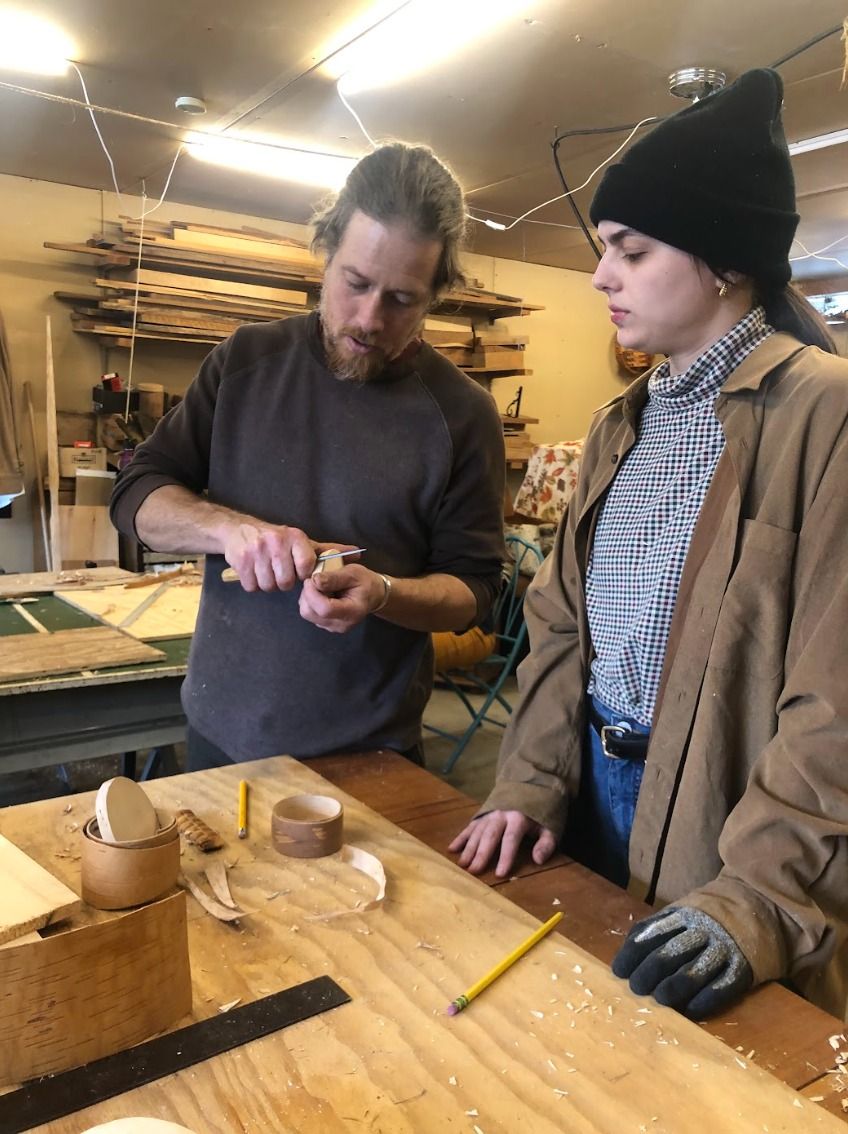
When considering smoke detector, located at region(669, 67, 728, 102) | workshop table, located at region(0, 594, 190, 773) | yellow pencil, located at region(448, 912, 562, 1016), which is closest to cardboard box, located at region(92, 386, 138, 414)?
workshop table, located at region(0, 594, 190, 773)

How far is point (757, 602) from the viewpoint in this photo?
1.14 m

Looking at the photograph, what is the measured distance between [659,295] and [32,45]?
311cm

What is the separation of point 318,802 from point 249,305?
4.75m

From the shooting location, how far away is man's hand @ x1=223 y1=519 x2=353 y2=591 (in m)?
1.34

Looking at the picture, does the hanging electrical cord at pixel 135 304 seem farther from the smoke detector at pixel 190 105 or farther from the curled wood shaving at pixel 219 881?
the curled wood shaving at pixel 219 881

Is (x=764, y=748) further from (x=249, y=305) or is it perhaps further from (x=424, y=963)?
(x=249, y=305)

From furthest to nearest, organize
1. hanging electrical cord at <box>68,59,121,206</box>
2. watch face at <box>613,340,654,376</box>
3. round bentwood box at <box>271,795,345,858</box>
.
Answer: watch face at <box>613,340,654,376</box>, hanging electrical cord at <box>68,59,121,206</box>, round bentwood box at <box>271,795,345,858</box>

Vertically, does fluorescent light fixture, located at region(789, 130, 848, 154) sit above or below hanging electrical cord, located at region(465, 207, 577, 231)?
above

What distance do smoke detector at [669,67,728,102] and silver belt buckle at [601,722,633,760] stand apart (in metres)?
2.87

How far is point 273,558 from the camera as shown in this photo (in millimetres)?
1346

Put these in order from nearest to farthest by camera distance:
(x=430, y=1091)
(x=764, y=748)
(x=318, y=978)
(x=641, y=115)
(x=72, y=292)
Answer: (x=430, y=1091), (x=318, y=978), (x=764, y=748), (x=641, y=115), (x=72, y=292)

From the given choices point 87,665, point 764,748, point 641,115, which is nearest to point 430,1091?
point 764,748

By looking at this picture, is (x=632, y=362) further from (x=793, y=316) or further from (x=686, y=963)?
(x=686, y=963)

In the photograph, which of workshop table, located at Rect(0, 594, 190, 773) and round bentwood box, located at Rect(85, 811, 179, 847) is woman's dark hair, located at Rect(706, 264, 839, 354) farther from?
workshop table, located at Rect(0, 594, 190, 773)
